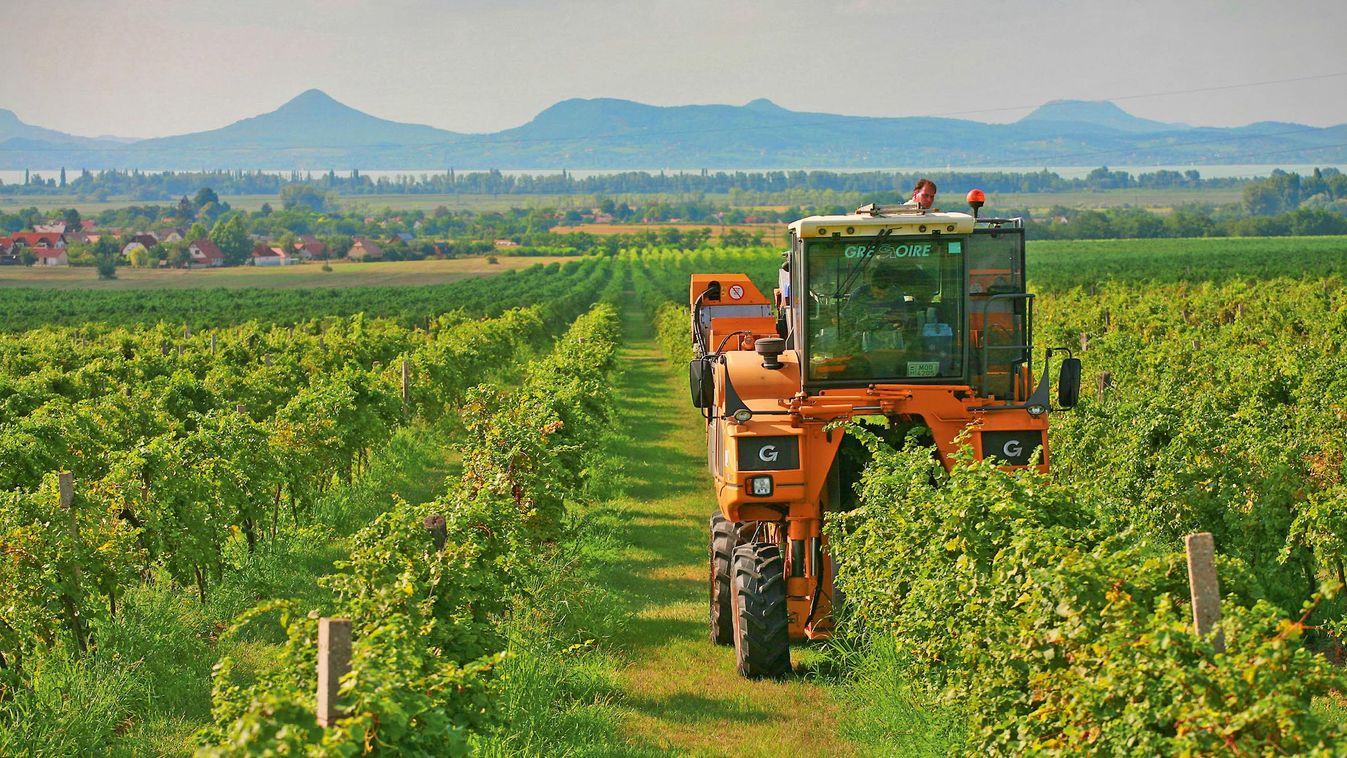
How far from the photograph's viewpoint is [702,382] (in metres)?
9.71

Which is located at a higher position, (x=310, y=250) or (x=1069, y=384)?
(x=310, y=250)

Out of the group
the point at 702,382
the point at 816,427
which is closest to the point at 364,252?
the point at 702,382

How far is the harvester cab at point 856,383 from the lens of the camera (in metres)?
8.73

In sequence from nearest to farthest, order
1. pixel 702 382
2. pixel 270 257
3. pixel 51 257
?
pixel 702 382
pixel 51 257
pixel 270 257

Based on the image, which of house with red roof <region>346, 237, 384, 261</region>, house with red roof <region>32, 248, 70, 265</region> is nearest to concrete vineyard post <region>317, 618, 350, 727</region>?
house with red roof <region>32, 248, 70, 265</region>

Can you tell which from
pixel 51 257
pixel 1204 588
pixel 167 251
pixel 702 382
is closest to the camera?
pixel 1204 588

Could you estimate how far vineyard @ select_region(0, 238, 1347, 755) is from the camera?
483 centimetres

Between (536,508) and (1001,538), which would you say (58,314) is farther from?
(1001,538)

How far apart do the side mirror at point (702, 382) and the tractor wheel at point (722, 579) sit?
930 mm

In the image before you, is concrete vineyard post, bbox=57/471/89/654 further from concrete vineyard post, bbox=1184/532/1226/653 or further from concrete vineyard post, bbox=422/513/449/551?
concrete vineyard post, bbox=1184/532/1226/653

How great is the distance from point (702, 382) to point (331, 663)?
547 centimetres

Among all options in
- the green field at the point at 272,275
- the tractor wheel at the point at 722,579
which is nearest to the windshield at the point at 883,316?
the tractor wheel at the point at 722,579

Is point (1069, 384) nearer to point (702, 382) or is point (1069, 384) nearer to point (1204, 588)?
point (702, 382)

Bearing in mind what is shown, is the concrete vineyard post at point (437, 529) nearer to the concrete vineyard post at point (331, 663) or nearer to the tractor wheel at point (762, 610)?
the tractor wheel at point (762, 610)
